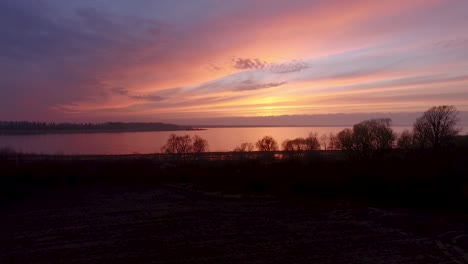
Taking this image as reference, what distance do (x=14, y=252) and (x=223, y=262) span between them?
7004 millimetres

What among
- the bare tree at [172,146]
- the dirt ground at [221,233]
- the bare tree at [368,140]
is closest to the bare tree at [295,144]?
the bare tree at [368,140]

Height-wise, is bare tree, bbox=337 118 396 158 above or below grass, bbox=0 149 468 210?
above

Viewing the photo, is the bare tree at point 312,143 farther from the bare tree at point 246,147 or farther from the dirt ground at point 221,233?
the dirt ground at point 221,233

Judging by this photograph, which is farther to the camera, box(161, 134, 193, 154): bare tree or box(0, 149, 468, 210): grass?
box(161, 134, 193, 154): bare tree

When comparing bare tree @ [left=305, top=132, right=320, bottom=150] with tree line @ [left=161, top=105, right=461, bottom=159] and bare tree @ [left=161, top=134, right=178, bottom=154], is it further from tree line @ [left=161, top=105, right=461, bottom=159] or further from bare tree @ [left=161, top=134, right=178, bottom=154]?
bare tree @ [left=161, top=134, right=178, bottom=154]

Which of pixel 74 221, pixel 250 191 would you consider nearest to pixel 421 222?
pixel 250 191

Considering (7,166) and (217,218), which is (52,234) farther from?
(7,166)

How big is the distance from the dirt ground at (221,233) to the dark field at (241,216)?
1.7 inches

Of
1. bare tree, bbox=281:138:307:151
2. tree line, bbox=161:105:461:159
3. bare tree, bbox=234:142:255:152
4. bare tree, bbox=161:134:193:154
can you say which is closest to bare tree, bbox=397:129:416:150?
tree line, bbox=161:105:461:159

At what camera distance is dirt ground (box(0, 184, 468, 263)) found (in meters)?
12.7

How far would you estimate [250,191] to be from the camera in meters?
28.3

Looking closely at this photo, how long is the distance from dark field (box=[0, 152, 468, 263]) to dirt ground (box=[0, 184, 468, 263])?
0.04 metres

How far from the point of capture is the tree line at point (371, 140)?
55.7 metres

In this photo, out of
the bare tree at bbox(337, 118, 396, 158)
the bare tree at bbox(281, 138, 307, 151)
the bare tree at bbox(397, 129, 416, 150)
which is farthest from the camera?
the bare tree at bbox(281, 138, 307, 151)
